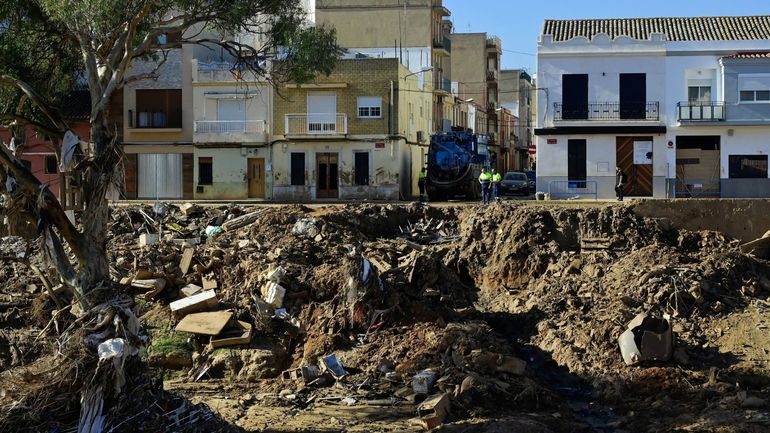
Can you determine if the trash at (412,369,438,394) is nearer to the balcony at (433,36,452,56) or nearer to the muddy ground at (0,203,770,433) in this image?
the muddy ground at (0,203,770,433)

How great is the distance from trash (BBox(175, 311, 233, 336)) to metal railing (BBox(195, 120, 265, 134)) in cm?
3021

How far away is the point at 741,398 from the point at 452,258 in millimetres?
11653

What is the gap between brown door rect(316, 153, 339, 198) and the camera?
49.5 m

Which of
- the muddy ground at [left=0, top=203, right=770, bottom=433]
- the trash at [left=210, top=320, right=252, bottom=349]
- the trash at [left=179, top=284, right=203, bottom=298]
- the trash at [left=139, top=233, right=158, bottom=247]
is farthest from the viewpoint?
the trash at [left=139, top=233, right=158, bottom=247]

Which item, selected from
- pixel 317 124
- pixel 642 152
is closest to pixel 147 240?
pixel 317 124

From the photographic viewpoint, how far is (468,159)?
142ft

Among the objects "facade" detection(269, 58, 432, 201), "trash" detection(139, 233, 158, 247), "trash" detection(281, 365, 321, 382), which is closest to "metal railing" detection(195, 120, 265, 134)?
"facade" detection(269, 58, 432, 201)

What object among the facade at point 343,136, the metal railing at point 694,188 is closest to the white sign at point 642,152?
the metal railing at point 694,188

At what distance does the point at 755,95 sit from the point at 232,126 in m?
24.6

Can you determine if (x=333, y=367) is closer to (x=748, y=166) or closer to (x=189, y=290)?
(x=189, y=290)

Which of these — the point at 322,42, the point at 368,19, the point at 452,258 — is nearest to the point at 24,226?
the point at 322,42

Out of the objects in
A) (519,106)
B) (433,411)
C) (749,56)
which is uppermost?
(519,106)

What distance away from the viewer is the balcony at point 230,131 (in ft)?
162

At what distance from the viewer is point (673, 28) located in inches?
1772
